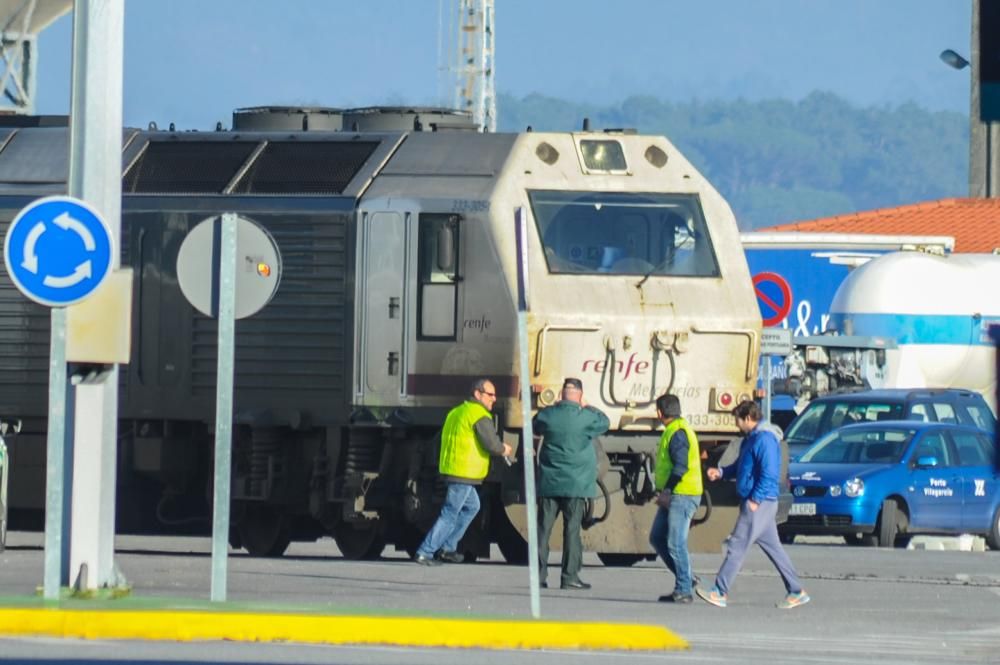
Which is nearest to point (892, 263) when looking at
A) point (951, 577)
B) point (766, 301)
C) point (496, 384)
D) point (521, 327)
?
point (766, 301)

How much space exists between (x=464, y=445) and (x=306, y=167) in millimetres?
3238

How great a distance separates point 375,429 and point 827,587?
4218 mm

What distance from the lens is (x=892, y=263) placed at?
38.7 metres

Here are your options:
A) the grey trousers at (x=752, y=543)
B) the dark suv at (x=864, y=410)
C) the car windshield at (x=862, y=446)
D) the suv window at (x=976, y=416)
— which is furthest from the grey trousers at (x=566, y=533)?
the suv window at (x=976, y=416)

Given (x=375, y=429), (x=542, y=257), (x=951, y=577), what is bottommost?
(x=951, y=577)

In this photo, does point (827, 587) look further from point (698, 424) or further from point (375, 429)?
point (375, 429)

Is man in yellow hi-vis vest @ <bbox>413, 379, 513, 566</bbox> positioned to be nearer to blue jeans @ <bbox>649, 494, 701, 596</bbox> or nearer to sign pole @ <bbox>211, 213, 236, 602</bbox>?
blue jeans @ <bbox>649, 494, 701, 596</bbox>

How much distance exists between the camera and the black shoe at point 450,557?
20.0m

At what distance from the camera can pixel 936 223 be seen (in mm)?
59250

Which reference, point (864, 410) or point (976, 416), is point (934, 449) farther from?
point (976, 416)

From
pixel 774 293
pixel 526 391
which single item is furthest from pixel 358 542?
pixel 774 293

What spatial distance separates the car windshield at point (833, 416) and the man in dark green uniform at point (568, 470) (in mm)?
13554

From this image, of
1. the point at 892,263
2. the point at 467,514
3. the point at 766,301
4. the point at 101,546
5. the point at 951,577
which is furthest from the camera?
the point at 892,263

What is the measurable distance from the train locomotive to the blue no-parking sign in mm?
6016
